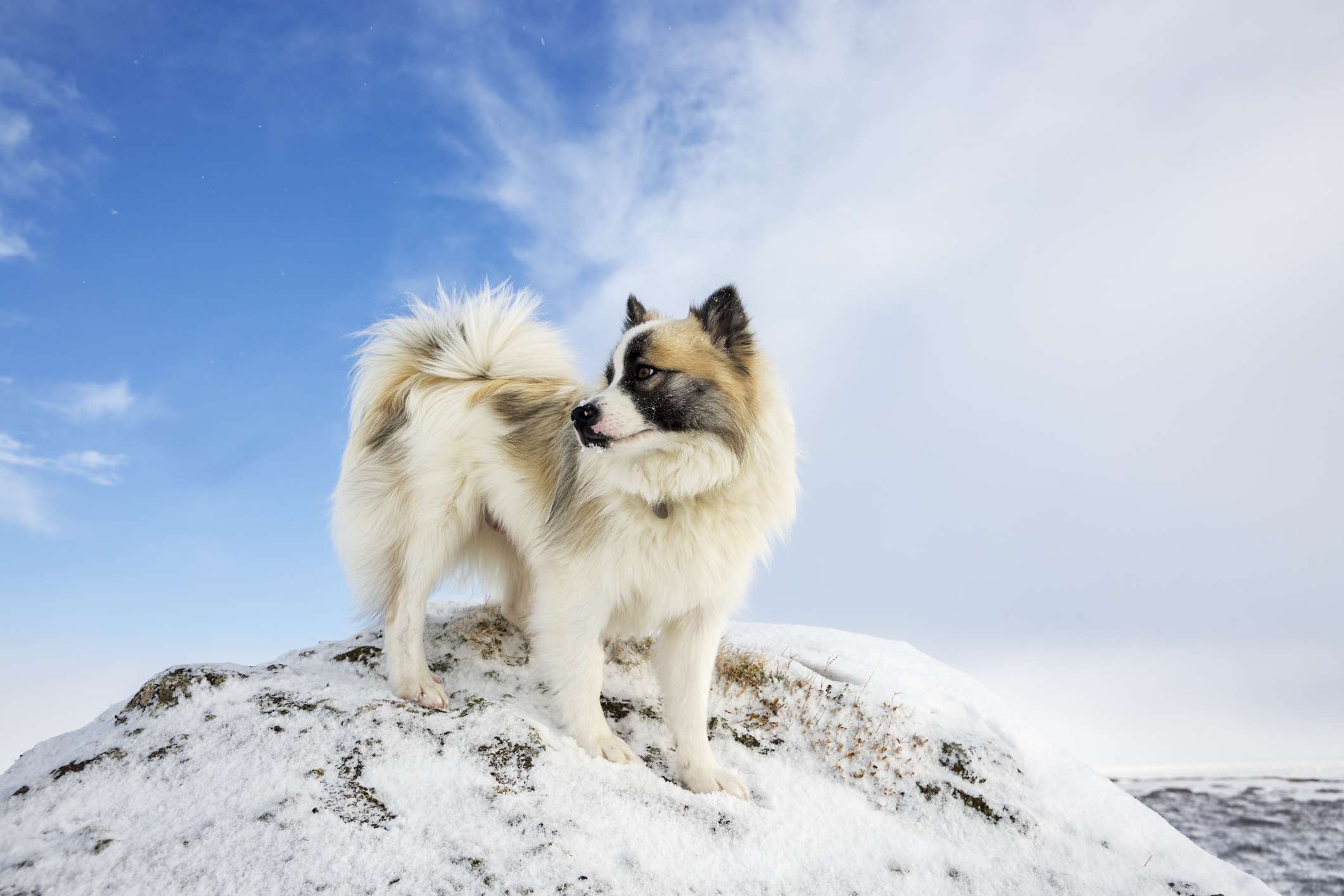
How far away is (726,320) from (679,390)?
53 centimetres

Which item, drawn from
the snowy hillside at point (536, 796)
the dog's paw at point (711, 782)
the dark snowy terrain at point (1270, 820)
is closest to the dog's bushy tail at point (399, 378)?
the snowy hillside at point (536, 796)

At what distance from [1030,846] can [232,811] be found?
3773mm

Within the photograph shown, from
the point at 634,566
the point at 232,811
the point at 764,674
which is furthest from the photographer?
the point at 764,674

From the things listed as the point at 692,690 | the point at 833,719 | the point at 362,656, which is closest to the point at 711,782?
the point at 692,690

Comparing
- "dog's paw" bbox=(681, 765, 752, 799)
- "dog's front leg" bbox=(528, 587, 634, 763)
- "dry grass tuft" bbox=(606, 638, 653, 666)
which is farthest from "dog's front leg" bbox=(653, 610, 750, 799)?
"dry grass tuft" bbox=(606, 638, 653, 666)

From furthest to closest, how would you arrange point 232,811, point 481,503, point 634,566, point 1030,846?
point 481,503 → point 1030,846 → point 634,566 → point 232,811

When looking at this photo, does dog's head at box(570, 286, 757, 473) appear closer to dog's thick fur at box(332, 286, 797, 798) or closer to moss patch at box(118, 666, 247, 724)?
dog's thick fur at box(332, 286, 797, 798)

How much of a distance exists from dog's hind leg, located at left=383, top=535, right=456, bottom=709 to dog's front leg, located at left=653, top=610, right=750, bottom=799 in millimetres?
1248

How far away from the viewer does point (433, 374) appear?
5.27 m

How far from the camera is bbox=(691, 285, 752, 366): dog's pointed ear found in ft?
13.3

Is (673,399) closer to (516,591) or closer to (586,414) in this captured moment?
(586,414)

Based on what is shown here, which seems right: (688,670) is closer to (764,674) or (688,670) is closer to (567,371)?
(764,674)

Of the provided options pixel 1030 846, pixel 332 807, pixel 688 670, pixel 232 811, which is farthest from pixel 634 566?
pixel 1030 846

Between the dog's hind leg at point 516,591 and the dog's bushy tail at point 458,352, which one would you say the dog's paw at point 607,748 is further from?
the dog's bushy tail at point 458,352
